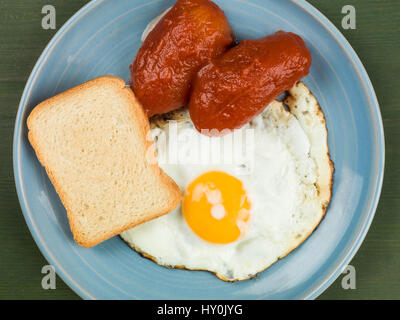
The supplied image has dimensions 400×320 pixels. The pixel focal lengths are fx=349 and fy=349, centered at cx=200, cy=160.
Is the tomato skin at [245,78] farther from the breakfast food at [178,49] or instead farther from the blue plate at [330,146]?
the blue plate at [330,146]

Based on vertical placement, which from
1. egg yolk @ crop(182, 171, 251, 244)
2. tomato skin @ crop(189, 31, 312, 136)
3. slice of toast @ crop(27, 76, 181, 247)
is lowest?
egg yolk @ crop(182, 171, 251, 244)

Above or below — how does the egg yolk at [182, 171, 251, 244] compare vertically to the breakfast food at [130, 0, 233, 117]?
below

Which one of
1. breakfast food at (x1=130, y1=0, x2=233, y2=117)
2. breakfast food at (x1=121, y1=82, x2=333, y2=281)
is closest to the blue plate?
breakfast food at (x1=121, y1=82, x2=333, y2=281)

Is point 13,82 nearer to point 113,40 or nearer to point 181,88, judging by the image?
point 113,40

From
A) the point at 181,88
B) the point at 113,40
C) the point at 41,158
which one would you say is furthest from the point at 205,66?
the point at 41,158

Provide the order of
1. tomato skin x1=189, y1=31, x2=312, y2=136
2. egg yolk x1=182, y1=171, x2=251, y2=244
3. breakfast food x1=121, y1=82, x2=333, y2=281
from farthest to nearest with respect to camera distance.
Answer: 1. breakfast food x1=121, y1=82, x2=333, y2=281
2. egg yolk x1=182, y1=171, x2=251, y2=244
3. tomato skin x1=189, y1=31, x2=312, y2=136

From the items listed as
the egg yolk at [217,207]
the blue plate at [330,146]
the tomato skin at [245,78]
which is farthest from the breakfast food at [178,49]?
the egg yolk at [217,207]

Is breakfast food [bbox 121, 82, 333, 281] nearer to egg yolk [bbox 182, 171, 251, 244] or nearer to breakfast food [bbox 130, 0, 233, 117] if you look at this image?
egg yolk [bbox 182, 171, 251, 244]
